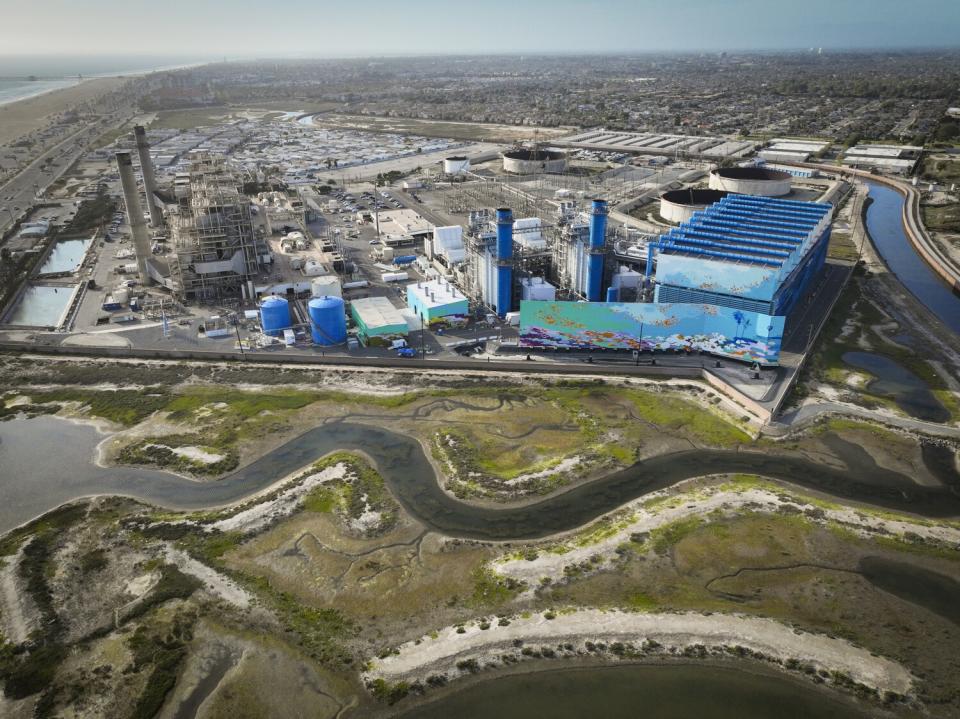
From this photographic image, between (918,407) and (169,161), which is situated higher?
(169,161)

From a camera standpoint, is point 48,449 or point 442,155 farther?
point 442,155

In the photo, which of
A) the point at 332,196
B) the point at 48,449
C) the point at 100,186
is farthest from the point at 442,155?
the point at 48,449

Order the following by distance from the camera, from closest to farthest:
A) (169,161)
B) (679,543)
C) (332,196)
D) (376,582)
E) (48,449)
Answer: (376,582) < (679,543) < (48,449) < (332,196) < (169,161)

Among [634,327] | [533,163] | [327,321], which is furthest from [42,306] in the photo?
[533,163]

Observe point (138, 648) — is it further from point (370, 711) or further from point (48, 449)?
point (48, 449)

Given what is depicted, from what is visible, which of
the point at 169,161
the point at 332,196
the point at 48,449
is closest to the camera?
the point at 48,449
